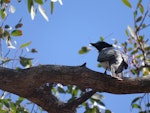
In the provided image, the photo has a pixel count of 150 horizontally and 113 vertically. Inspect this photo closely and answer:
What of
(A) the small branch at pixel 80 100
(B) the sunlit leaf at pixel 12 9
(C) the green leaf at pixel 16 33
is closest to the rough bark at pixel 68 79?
(A) the small branch at pixel 80 100

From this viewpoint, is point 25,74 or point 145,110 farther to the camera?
point 145,110

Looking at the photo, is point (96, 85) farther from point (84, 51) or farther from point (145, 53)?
point (145, 53)

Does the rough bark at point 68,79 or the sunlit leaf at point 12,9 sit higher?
the sunlit leaf at point 12,9

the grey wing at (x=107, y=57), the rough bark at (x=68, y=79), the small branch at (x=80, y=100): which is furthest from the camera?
the grey wing at (x=107, y=57)

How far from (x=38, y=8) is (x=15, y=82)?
642 millimetres

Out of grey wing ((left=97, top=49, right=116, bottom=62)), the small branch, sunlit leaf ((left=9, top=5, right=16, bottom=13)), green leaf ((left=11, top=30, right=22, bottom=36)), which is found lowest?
the small branch

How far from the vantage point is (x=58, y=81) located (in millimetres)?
2691

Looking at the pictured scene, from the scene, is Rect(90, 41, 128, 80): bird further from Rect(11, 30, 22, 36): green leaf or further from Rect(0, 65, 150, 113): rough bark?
Rect(11, 30, 22, 36): green leaf

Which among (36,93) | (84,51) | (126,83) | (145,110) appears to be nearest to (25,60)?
(36,93)

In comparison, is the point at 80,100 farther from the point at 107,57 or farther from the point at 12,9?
the point at 12,9

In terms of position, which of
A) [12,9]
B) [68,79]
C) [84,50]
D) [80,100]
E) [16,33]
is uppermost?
[12,9]

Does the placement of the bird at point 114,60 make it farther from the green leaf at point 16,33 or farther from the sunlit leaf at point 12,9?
the sunlit leaf at point 12,9

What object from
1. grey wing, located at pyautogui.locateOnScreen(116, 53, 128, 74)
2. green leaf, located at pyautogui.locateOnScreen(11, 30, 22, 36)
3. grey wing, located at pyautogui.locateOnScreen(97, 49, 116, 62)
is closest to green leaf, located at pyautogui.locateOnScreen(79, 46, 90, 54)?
grey wing, located at pyautogui.locateOnScreen(97, 49, 116, 62)

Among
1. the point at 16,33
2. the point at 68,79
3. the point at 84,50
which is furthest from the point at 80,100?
the point at 16,33
